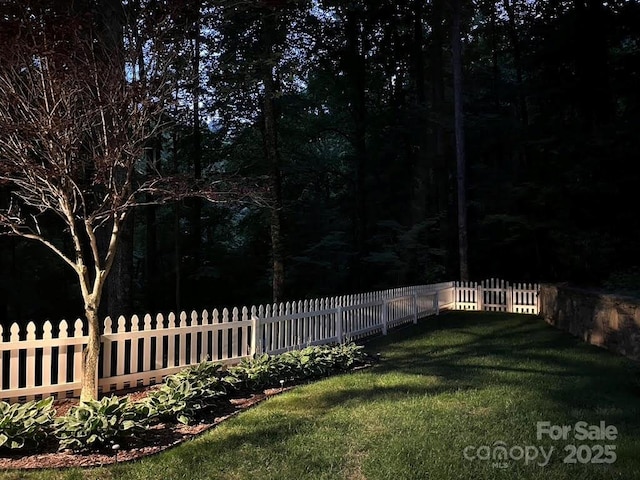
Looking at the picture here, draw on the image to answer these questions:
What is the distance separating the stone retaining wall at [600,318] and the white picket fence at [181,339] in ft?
12.9

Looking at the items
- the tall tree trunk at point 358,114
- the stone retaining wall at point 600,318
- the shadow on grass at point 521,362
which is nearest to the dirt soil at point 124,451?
the shadow on grass at point 521,362

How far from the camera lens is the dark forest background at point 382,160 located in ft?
46.7

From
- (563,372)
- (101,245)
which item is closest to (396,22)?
(101,245)

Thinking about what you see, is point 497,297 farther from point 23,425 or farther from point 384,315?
point 23,425

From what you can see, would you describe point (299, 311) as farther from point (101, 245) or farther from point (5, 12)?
point (5, 12)

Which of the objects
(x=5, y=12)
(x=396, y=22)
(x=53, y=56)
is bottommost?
(x=53, y=56)

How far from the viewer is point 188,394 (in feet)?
16.7

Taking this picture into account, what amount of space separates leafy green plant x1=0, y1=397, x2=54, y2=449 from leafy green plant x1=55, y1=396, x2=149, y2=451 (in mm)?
114

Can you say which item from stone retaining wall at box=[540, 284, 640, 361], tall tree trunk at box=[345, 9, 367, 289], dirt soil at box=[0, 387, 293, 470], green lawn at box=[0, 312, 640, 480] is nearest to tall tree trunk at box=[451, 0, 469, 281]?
tall tree trunk at box=[345, 9, 367, 289]

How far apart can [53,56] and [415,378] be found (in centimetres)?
573

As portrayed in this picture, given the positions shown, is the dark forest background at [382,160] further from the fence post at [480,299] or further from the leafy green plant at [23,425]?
the leafy green plant at [23,425]

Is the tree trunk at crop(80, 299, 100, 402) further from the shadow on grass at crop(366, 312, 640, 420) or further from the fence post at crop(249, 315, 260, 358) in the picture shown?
the shadow on grass at crop(366, 312, 640, 420)

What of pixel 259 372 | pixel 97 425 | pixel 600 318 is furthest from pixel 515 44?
pixel 97 425

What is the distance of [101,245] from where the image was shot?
10789 mm
